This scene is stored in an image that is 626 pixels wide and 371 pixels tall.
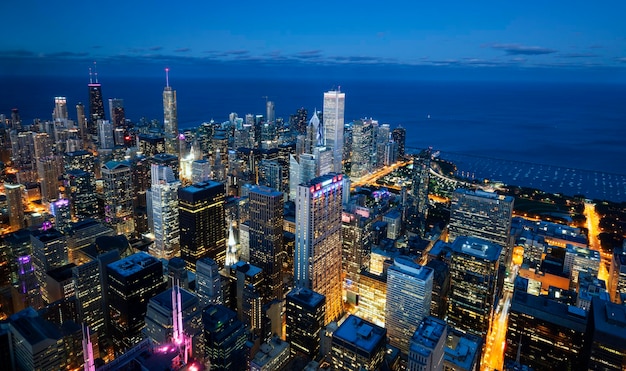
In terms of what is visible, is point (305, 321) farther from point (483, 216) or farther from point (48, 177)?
point (48, 177)

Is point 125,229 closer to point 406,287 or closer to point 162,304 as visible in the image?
point 162,304

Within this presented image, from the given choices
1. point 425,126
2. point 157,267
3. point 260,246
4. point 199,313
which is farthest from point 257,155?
point 425,126

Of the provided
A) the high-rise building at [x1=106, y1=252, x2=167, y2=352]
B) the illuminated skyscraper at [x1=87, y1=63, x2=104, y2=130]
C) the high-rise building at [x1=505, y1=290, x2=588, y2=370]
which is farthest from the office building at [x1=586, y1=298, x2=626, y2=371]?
the illuminated skyscraper at [x1=87, y1=63, x2=104, y2=130]

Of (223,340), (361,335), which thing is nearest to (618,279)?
(361,335)

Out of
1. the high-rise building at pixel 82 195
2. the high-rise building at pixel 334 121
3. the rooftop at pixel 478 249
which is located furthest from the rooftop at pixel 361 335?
the high-rise building at pixel 334 121

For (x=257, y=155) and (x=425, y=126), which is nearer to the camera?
(x=257, y=155)
